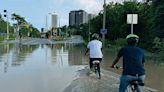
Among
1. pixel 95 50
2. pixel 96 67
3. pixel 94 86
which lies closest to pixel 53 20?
pixel 96 67

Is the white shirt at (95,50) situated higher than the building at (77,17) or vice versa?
the building at (77,17)

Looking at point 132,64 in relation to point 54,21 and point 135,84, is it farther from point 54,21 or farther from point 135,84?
point 54,21

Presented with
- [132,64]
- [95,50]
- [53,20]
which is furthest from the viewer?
[53,20]

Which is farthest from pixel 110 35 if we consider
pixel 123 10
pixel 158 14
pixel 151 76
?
pixel 151 76

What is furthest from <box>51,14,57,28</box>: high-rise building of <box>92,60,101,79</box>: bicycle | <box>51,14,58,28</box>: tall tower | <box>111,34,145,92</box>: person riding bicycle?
<box>111,34,145,92</box>: person riding bicycle

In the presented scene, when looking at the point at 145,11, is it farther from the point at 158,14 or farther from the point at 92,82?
the point at 92,82

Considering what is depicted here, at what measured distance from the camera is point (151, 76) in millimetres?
18812

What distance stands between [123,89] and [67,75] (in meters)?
9.91

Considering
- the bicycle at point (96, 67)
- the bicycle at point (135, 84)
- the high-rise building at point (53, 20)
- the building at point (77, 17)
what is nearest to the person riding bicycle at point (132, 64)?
the bicycle at point (135, 84)

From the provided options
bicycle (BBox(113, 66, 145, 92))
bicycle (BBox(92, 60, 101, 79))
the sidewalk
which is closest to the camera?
bicycle (BBox(113, 66, 145, 92))

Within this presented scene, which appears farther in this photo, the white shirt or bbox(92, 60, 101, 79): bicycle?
bbox(92, 60, 101, 79): bicycle

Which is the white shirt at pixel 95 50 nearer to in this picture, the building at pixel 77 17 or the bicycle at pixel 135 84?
the bicycle at pixel 135 84

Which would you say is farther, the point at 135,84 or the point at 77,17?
the point at 77,17

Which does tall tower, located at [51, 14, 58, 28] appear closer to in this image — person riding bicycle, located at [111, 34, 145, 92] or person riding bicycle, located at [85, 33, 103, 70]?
person riding bicycle, located at [85, 33, 103, 70]
